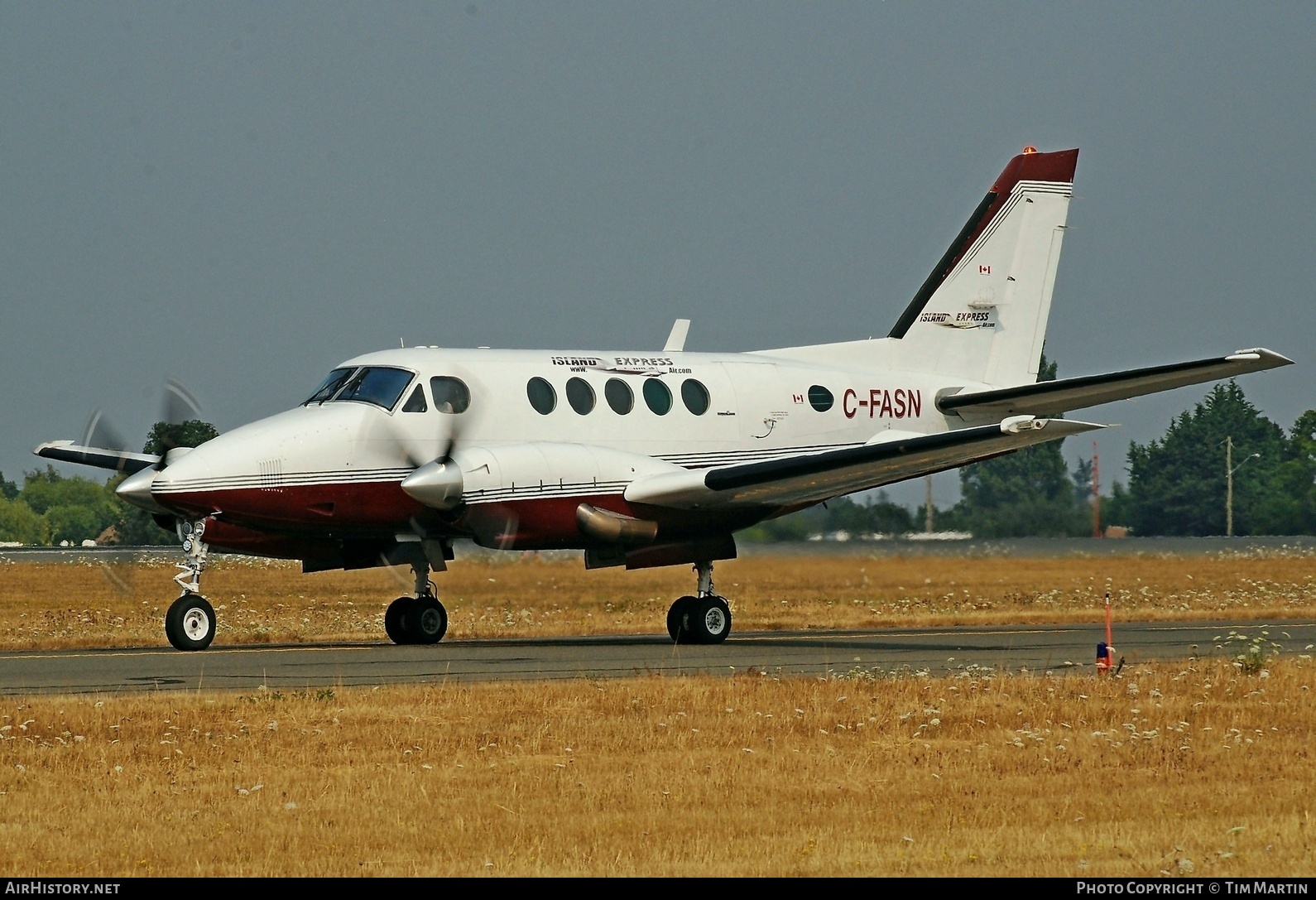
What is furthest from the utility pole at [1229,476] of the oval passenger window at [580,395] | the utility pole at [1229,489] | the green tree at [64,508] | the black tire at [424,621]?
the green tree at [64,508]

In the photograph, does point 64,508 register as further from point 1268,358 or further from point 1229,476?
point 1268,358

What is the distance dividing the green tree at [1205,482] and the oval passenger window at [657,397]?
79.1ft

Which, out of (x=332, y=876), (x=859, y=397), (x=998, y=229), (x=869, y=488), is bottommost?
(x=332, y=876)

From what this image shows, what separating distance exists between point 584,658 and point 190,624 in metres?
5.04

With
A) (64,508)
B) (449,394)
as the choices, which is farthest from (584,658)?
(64,508)

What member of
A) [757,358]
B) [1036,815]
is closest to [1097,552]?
[757,358]

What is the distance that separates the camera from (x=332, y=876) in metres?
8.13

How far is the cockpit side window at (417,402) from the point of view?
68.6 feet

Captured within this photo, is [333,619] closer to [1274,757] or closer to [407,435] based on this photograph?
[407,435]

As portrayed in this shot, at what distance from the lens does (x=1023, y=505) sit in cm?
3734

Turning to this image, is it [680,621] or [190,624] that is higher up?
[680,621]

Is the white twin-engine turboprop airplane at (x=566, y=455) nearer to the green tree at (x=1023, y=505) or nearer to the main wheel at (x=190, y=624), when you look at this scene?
the main wheel at (x=190, y=624)

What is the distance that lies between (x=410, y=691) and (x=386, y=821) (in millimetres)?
5546


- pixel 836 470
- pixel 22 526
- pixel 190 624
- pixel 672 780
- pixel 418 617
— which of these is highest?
pixel 836 470
